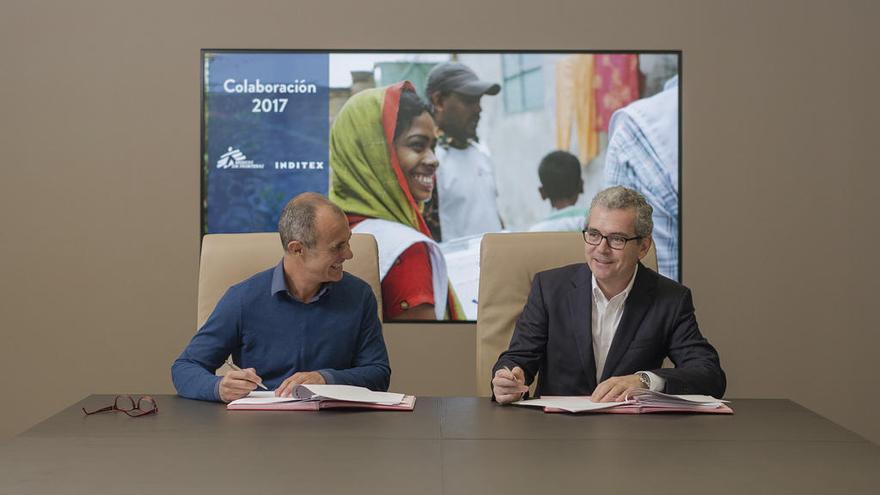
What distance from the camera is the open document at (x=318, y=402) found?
7.23 feet

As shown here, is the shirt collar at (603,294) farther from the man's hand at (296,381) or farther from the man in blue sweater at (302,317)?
the man's hand at (296,381)

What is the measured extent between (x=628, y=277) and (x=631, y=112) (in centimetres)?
178

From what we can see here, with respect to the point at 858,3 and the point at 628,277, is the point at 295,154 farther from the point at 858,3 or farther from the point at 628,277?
the point at 858,3

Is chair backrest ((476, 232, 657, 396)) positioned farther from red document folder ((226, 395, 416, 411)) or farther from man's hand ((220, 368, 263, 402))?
man's hand ((220, 368, 263, 402))

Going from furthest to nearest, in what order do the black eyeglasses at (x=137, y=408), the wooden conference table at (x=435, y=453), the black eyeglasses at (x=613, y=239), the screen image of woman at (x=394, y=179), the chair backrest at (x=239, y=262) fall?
the screen image of woman at (x=394, y=179), the chair backrest at (x=239, y=262), the black eyeglasses at (x=613, y=239), the black eyeglasses at (x=137, y=408), the wooden conference table at (x=435, y=453)

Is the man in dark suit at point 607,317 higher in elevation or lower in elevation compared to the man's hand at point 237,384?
higher

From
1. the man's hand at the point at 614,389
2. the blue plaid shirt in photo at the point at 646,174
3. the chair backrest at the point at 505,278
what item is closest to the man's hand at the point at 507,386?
the man's hand at the point at 614,389

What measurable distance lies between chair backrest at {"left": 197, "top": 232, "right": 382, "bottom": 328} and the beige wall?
56.9 inches

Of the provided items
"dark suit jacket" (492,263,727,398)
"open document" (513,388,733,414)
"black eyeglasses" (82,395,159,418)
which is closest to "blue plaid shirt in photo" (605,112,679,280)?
"dark suit jacket" (492,263,727,398)

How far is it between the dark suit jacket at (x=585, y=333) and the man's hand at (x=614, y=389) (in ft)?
1.16

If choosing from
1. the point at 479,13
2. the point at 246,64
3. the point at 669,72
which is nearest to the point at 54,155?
the point at 246,64

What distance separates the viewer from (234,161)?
4.30m

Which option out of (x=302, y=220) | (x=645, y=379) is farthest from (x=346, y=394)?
(x=645, y=379)

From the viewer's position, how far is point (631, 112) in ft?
14.2
